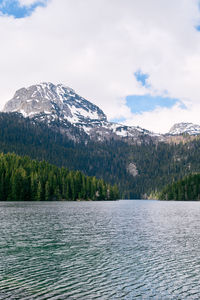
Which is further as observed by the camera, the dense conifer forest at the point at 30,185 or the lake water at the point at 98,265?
the dense conifer forest at the point at 30,185

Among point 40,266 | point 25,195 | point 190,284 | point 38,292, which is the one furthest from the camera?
point 25,195

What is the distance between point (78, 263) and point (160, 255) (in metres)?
11.0

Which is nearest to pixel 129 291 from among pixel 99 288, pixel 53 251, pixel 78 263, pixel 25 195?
pixel 99 288

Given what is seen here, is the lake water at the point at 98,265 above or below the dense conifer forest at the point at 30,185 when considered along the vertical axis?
below

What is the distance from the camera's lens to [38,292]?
2327 cm

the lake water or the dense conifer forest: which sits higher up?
the dense conifer forest

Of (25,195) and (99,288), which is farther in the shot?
(25,195)

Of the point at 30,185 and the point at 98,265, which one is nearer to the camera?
the point at 98,265

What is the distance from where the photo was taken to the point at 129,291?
2397cm

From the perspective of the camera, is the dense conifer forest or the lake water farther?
the dense conifer forest

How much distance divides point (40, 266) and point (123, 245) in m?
15.2

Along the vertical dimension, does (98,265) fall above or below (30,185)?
below

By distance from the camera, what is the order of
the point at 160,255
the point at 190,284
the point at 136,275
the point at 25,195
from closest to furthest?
the point at 190,284, the point at 136,275, the point at 160,255, the point at 25,195

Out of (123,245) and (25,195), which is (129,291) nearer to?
(123,245)
